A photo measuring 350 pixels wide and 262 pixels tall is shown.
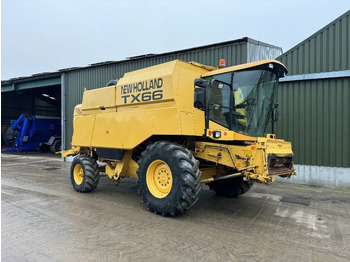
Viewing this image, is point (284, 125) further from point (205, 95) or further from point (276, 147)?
point (205, 95)

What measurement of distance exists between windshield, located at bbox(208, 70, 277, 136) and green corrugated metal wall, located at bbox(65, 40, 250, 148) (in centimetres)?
500

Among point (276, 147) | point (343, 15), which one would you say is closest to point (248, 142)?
point (276, 147)

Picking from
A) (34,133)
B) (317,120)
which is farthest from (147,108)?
(34,133)

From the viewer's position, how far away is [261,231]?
4.63 metres

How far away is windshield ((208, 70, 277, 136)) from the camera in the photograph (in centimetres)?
539

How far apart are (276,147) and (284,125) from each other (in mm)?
4508

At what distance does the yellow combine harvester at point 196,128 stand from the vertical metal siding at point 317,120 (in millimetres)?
3625

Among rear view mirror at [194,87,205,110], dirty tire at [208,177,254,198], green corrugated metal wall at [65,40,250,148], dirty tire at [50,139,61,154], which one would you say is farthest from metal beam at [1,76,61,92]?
rear view mirror at [194,87,205,110]

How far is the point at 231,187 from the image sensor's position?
22.7ft

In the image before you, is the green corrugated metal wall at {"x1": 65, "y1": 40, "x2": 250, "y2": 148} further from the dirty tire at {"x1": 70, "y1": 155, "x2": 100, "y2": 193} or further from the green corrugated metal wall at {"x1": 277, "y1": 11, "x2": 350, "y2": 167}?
→ the dirty tire at {"x1": 70, "y1": 155, "x2": 100, "y2": 193}

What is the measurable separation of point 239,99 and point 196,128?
3.37ft

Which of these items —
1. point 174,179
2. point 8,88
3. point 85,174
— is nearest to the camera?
point 174,179

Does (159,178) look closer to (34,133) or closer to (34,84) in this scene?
(34,84)

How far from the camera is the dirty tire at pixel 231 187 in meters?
6.71
